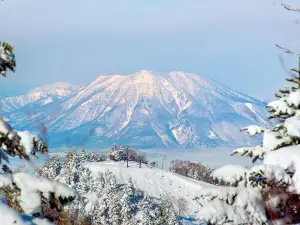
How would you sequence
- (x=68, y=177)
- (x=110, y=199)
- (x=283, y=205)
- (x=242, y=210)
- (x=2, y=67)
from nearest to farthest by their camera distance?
(x=2, y=67) → (x=283, y=205) → (x=242, y=210) → (x=110, y=199) → (x=68, y=177)

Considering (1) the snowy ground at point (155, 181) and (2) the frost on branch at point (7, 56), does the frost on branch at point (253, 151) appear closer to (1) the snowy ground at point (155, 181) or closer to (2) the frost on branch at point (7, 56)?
(2) the frost on branch at point (7, 56)

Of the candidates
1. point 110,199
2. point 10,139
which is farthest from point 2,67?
point 110,199

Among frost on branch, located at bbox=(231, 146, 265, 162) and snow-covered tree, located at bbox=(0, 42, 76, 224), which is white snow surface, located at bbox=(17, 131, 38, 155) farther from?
frost on branch, located at bbox=(231, 146, 265, 162)

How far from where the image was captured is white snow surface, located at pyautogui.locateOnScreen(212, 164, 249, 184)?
6.82m

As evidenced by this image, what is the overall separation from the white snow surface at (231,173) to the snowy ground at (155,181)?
154717mm

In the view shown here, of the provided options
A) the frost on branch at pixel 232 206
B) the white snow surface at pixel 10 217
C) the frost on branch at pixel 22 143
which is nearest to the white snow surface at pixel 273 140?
the frost on branch at pixel 232 206

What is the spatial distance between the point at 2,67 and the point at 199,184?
563ft

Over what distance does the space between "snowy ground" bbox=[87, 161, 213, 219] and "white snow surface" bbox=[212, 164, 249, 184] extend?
508 ft

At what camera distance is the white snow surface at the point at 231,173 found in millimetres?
6824

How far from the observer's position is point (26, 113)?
14.6 feet

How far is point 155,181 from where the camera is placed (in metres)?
178

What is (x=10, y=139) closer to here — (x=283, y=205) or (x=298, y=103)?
(x=283, y=205)

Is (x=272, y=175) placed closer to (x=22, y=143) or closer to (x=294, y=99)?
(x=294, y=99)

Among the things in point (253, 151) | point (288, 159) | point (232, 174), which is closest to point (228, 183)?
point (232, 174)
